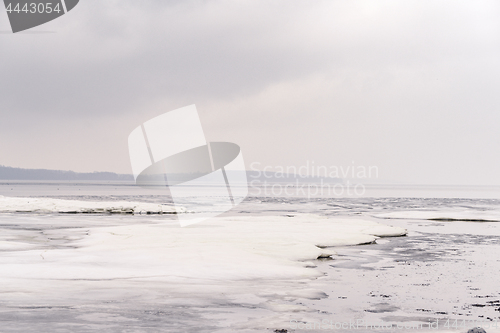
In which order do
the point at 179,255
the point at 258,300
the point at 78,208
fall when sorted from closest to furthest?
the point at 258,300, the point at 179,255, the point at 78,208

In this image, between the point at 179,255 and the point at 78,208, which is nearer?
the point at 179,255

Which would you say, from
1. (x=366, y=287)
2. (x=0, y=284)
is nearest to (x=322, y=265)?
(x=366, y=287)

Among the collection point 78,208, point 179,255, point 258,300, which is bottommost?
point 78,208

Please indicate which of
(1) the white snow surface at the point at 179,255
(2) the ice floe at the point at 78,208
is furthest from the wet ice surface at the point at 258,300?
(2) the ice floe at the point at 78,208

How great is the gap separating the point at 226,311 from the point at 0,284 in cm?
446

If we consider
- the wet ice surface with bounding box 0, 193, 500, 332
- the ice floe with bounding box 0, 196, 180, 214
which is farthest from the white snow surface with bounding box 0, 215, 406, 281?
the ice floe with bounding box 0, 196, 180, 214

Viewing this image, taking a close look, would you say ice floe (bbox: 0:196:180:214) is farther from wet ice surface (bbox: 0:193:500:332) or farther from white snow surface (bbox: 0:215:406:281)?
wet ice surface (bbox: 0:193:500:332)

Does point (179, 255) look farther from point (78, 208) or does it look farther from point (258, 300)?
point (78, 208)

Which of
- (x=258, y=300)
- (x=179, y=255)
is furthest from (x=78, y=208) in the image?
(x=258, y=300)

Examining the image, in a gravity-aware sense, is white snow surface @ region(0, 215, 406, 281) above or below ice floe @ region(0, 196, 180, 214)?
above

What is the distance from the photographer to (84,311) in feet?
22.7

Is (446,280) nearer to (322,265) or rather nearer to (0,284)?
(322,265)

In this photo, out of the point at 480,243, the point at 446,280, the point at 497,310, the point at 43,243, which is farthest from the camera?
the point at 480,243

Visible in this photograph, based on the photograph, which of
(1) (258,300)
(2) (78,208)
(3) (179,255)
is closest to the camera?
(1) (258,300)
